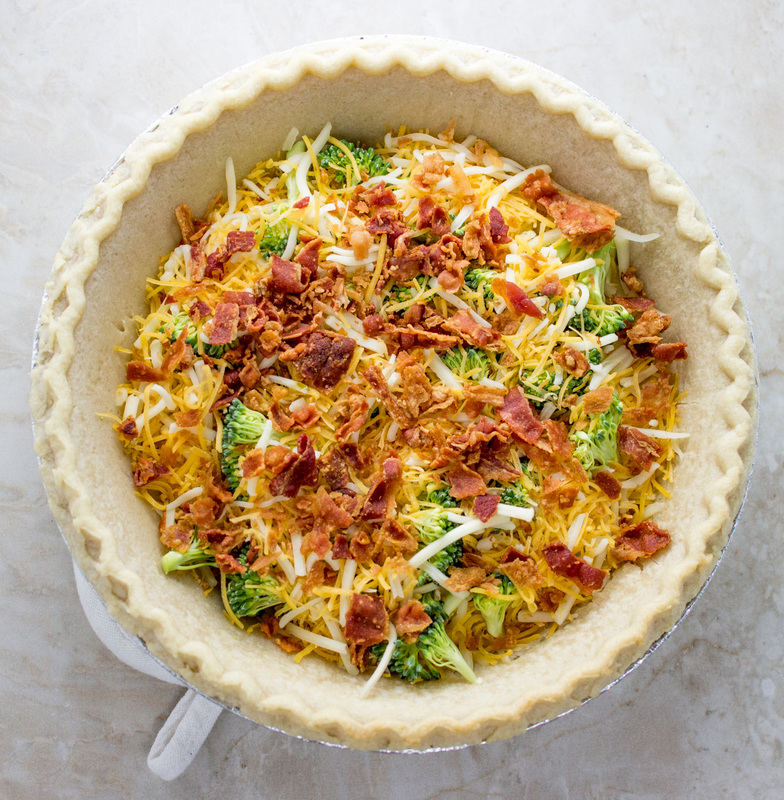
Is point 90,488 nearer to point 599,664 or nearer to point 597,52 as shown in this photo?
point 599,664

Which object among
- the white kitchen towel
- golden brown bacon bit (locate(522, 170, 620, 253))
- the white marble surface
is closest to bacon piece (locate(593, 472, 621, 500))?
golden brown bacon bit (locate(522, 170, 620, 253))

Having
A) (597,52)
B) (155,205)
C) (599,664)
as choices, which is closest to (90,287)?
(155,205)

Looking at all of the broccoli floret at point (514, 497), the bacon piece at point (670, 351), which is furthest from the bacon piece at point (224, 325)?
the bacon piece at point (670, 351)

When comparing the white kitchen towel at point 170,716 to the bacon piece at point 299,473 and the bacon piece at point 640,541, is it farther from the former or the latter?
the bacon piece at point 640,541

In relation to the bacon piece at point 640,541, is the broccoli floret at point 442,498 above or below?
above

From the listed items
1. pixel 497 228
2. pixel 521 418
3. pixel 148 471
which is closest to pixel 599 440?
pixel 521 418

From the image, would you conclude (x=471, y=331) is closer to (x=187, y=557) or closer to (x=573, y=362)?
(x=573, y=362)
